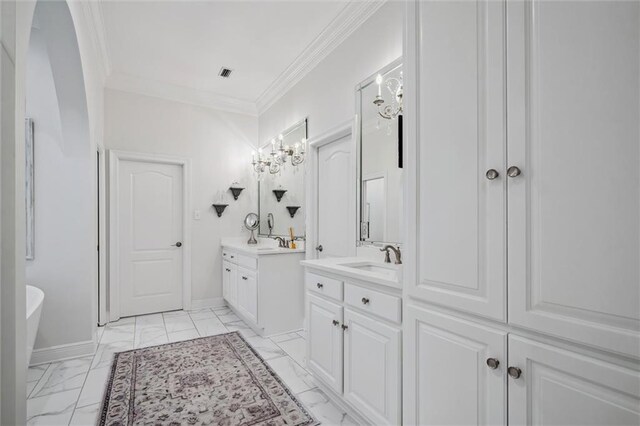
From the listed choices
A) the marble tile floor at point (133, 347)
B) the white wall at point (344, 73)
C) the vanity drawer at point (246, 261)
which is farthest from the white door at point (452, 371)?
the vanity drawer at point (246, 261)

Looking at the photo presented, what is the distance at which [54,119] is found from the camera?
2.73 meters

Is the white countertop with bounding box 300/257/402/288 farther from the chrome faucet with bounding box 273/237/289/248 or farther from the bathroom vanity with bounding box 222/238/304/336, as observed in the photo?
the chrome faucet with bounding box 273/237/289/248

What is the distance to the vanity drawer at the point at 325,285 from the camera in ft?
6.29

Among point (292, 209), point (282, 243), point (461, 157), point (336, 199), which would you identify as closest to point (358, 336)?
→ point (461, 157)

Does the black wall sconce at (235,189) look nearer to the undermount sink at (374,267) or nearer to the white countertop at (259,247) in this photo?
the white countertop at (259,247)

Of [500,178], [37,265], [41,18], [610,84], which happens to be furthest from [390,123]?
[37,265]

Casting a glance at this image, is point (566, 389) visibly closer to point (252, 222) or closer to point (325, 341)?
point (325, 341)

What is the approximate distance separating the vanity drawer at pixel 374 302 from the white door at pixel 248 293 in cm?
165

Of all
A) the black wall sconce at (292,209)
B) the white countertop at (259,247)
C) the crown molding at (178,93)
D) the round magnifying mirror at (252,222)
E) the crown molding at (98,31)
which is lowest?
the white countertop at (259,247)

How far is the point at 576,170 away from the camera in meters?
0.86

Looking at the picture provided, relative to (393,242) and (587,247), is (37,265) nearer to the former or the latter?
(393,242)

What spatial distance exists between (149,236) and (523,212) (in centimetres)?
419

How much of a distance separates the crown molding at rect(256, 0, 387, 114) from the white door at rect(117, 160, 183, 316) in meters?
1.70

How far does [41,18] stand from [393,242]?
285cm
